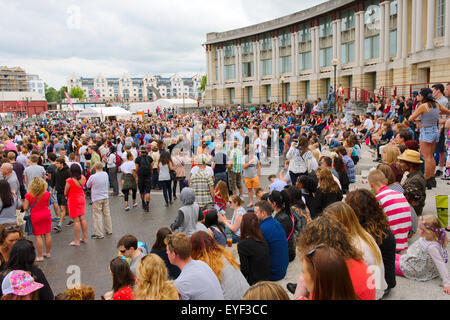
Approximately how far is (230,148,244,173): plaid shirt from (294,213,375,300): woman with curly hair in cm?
775

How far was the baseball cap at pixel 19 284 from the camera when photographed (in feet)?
12.6

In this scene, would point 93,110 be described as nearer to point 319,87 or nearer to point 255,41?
point 319,87

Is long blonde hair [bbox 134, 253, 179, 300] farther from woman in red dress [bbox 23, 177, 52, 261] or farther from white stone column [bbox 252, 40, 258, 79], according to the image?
white stone column [bbox 252, 40, 258, 79]

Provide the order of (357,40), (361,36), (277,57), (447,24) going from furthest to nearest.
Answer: (277,57) < (357,40) < (361,36) < (447,24)

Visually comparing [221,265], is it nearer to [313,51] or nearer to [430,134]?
[430,134]

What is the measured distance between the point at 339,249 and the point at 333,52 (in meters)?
44.4

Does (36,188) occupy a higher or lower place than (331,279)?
lower

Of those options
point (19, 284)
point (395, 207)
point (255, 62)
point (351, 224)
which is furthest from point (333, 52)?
point (19, 284)

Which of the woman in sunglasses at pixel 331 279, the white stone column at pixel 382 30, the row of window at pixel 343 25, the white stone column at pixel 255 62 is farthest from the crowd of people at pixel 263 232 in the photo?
the white stone column at pixel 255 62

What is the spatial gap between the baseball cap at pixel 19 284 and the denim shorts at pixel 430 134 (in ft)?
28.7

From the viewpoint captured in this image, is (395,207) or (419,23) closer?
(395,207)

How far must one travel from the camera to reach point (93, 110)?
33906 mm

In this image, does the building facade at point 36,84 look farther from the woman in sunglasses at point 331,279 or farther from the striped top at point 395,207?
the woman in sunglasses at point 331,279

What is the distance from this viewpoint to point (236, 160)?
11.5m
